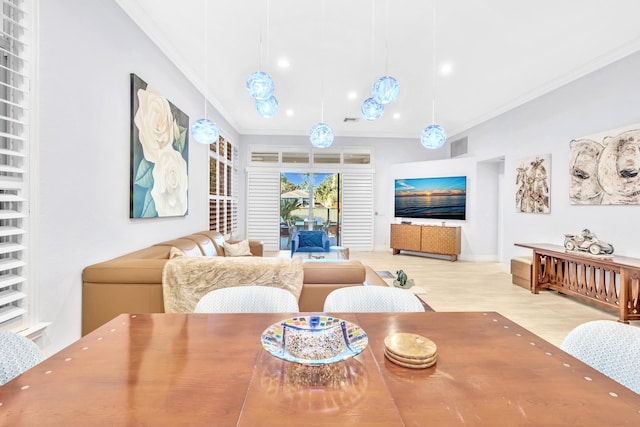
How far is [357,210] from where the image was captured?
25.6 feet

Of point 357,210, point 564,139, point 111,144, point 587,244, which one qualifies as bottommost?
point 587,244

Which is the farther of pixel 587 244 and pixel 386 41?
pixel 587 244

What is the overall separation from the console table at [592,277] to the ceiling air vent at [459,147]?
126 inches

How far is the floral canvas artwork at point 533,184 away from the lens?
476cm

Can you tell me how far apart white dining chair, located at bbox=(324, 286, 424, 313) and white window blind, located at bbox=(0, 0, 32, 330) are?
1853 millimetres

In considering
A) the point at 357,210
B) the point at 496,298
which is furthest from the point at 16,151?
the point at 357,210

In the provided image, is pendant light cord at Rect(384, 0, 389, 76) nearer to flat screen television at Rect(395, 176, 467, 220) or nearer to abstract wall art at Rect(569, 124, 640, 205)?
abstract wall art at Rect(569, 124, 640, 205)

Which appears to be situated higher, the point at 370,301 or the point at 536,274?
the point at 370,301

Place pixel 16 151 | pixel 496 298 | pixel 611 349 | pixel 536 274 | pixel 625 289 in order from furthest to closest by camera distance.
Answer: pixel 536 274 → pixel 496 298 → pixel 625 289 → pixel 16 151 → pixel 611 349

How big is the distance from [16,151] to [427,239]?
6.77 metres

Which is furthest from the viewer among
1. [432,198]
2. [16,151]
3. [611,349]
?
[432,198]

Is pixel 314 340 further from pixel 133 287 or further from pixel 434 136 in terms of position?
pixel 434 136

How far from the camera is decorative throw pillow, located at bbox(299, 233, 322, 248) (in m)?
6.47

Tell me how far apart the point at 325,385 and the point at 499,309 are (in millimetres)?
3637
